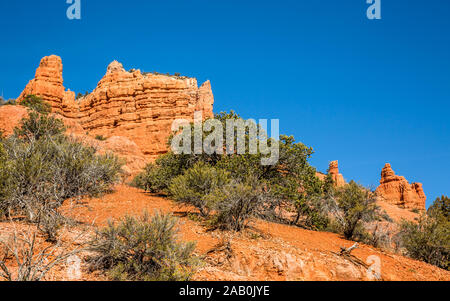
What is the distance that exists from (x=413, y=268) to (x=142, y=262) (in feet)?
32.9

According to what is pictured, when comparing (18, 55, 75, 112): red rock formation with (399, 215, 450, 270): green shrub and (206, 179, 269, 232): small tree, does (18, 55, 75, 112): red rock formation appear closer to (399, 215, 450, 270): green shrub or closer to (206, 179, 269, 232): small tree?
(206, 179, 269, 232): small tree

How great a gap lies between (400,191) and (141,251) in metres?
60.2

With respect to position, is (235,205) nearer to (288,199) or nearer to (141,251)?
(141,251)

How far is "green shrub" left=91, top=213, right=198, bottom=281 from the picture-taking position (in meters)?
6.59

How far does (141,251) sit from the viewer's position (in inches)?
274

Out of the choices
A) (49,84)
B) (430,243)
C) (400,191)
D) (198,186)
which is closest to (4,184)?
(198,186)

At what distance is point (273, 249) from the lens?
984 centimetres

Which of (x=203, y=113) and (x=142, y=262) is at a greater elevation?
(x=203, y=113)

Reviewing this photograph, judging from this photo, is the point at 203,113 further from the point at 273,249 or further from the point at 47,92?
the point at 273,249

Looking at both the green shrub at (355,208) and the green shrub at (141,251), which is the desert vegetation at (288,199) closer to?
the green shrub at (355,208)

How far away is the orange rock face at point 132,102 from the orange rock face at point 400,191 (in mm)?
37535

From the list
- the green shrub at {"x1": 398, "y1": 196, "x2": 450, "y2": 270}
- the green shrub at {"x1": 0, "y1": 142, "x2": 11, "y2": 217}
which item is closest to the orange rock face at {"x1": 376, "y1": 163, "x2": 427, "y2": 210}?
the green shrub at {"x1": 398, "y1": 196, "x2": 450, "y2": 270}

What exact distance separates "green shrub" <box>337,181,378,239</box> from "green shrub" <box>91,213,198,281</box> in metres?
9.99
